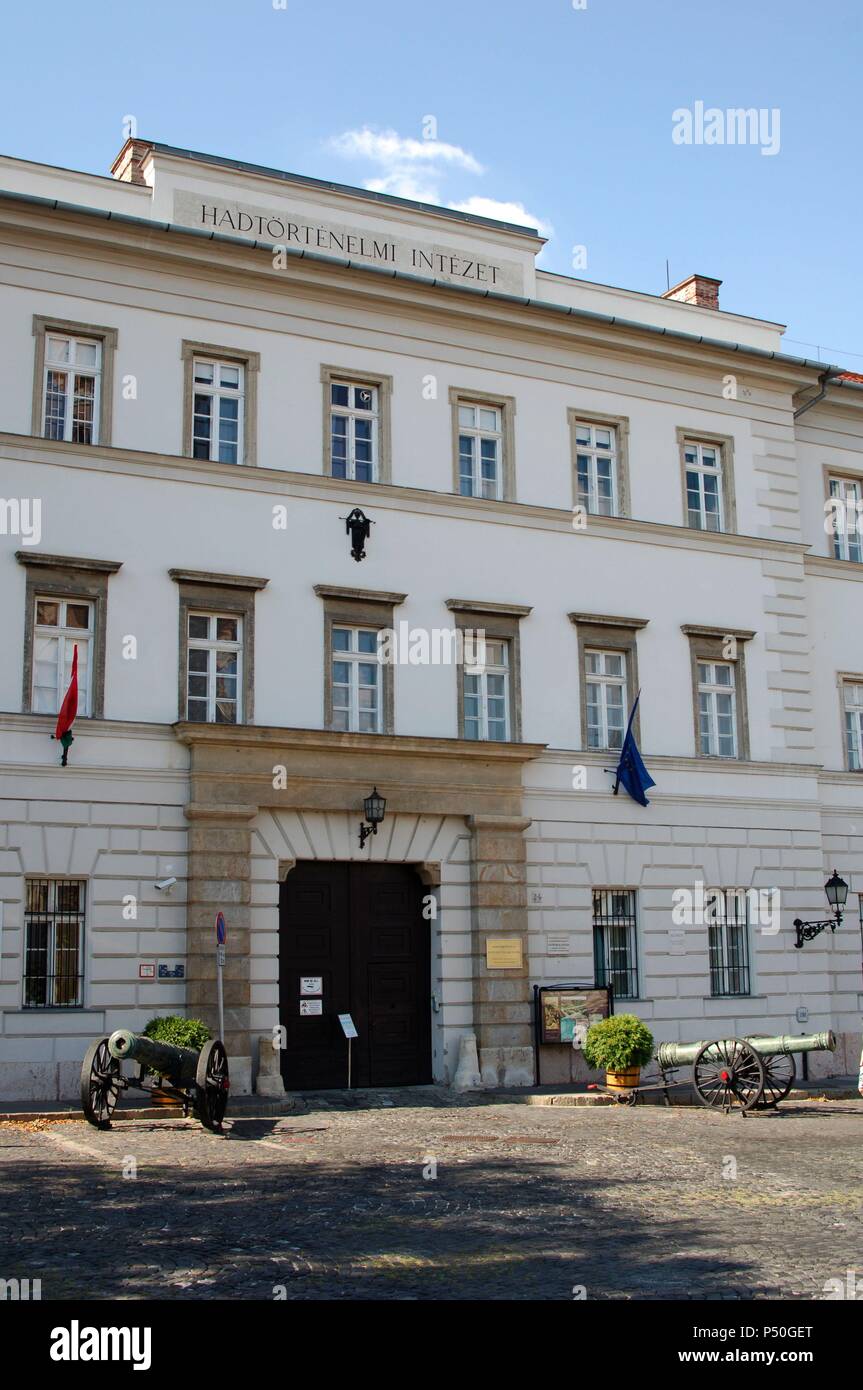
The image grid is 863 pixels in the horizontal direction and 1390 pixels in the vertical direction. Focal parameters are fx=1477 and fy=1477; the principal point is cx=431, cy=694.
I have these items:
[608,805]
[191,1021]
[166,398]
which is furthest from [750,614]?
[191,1021]

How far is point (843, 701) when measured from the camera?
1043 inches

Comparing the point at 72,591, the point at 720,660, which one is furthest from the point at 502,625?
the point at 72,591

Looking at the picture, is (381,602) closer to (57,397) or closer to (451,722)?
(451,722)

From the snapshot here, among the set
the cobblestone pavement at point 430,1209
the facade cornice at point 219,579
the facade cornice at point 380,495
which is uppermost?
the facade cornice at point 380,495

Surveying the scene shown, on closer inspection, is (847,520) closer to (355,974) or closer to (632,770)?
(632,770)

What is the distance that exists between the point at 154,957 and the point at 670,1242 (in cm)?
1071

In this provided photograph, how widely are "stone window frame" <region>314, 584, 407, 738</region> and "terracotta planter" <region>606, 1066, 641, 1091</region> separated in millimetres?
5668

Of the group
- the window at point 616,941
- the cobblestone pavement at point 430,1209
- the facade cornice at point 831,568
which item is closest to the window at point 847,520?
the facade cornice at point 831,568

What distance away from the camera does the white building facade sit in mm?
19406

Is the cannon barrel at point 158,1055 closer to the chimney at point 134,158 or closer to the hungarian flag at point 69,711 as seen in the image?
the hungarian flag at point 69,711

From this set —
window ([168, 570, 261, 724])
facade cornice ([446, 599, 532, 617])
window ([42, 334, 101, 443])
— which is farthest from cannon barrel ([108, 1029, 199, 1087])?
window ([42, 334, 101, 443])

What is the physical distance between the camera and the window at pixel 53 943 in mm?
18719

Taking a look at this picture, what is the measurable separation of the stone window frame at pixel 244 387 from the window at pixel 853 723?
11.9 metres
